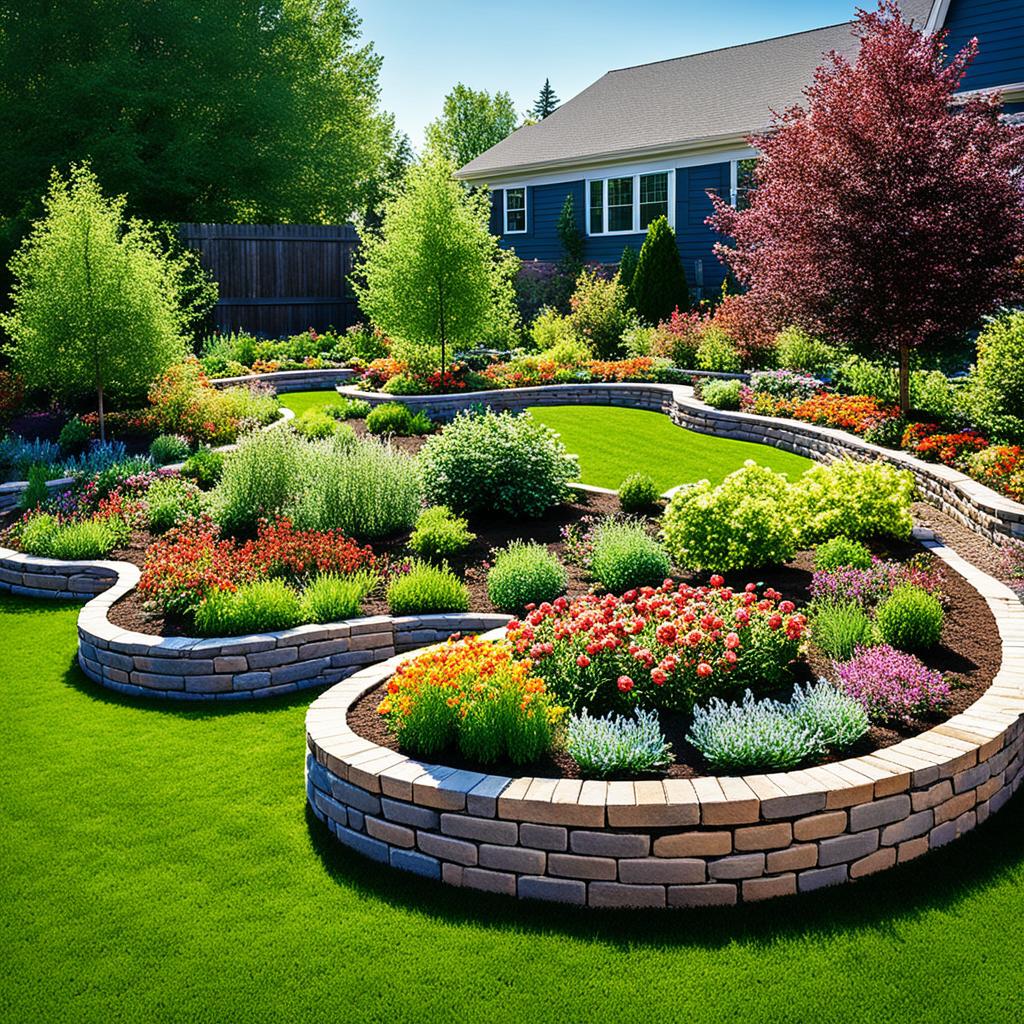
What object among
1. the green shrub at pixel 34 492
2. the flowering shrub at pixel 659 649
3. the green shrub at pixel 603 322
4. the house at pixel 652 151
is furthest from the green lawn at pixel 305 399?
the flowering shrub at pixel 659 649

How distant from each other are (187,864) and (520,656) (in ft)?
6.18

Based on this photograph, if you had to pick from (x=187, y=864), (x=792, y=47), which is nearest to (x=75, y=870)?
(x=187, y=864)

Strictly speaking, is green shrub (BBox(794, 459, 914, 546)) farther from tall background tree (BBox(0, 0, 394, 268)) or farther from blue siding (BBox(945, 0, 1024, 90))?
tall background tree (BBox(0, 0, 394, 268))

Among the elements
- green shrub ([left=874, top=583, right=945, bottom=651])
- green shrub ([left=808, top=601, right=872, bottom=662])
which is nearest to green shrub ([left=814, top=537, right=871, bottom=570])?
green shrub ([left=808, top=601, right=872, bottom=662])

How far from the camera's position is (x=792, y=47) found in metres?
23.7

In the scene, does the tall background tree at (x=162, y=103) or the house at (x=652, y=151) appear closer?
the house at (x=652, y=151)

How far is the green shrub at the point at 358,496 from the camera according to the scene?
27.8 feet

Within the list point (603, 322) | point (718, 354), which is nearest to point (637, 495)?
point (718, 354)

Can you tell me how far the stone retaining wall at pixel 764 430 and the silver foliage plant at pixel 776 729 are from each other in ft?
13.2

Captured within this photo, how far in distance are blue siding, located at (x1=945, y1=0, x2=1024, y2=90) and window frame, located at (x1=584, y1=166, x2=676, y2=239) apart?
6.90 metres

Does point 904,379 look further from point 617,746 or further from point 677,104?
point 677,104

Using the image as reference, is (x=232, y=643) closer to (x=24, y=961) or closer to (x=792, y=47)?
(x=24, y=961)

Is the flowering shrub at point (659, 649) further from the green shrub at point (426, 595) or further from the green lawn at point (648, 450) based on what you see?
the green lawn at point (648, 450)

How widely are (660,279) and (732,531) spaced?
1402 centimetres
